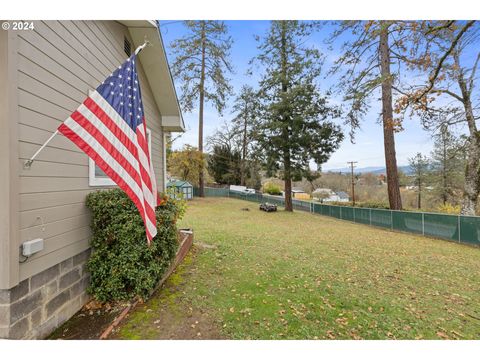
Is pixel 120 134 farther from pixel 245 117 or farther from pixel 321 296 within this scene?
pixel 245 117

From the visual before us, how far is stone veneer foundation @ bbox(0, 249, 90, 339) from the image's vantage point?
199 centimetres

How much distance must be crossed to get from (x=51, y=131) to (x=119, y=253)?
1.68 metres

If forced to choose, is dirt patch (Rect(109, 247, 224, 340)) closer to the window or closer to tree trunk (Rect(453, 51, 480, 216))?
the window

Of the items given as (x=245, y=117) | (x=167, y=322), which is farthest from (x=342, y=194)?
(x=167, y=322)

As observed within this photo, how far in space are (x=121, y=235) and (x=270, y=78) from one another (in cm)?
1635

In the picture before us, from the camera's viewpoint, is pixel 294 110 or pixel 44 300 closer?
pixel 44 300

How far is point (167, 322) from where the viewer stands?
2635 millimetres

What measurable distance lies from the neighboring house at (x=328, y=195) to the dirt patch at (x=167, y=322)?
40.3 m

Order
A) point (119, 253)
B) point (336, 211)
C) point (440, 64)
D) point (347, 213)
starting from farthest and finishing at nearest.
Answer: point (336, 211), point (347, 213), point (440, 64), point (119, 253)

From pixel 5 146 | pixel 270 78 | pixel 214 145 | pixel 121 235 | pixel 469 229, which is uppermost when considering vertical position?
pixel 270 78

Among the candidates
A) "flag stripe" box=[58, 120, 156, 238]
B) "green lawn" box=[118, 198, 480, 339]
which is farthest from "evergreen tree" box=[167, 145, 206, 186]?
"flag stripe" box=[58, 120, 156, 238]

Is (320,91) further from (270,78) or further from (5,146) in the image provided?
(5,146)
